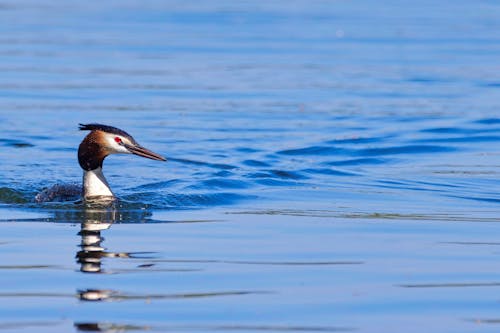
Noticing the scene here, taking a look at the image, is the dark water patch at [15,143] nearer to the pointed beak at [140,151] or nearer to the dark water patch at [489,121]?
the pointed beak at [140,151]

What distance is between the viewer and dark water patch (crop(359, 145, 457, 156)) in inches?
620

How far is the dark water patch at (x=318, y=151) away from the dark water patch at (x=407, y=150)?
0.22 meters

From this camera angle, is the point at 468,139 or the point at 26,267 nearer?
the point at 26,267

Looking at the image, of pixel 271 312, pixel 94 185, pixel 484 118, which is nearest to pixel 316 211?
pixel 94 185

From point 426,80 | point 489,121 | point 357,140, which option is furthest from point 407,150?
point 426,80

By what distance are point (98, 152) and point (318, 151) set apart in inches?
183

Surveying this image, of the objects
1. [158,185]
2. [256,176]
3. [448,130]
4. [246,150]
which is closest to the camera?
Answer: [158,185]

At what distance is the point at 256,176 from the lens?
1388 centimetres

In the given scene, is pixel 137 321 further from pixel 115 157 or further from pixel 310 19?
pixel 310 19

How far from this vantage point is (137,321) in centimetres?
737

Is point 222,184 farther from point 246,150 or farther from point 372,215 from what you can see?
point 246,150

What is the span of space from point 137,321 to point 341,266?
2.08m

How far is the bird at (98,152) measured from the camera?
1162 centimetres

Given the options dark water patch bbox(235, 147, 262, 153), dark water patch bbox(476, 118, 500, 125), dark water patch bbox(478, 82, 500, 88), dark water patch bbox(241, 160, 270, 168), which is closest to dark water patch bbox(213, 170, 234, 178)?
dark water patch bbox(241, 160, 270, 168)
